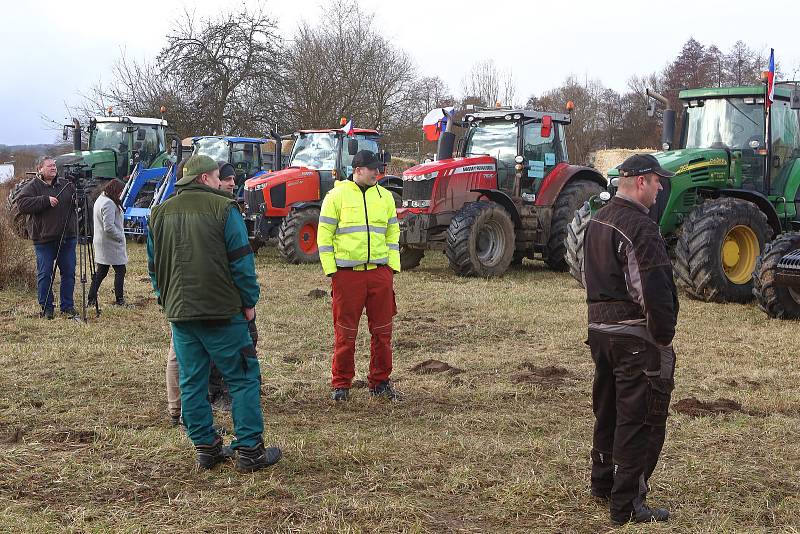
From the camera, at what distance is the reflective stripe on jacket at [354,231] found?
5.99m

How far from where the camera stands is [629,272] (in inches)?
149

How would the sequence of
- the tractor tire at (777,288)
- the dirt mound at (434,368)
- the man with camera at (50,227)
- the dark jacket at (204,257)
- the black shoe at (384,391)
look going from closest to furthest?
the dark jacket at (204,257), the black shoe at (384,391), the dirt mound at (434,368), the tractor tire at (777,288), the man with camera at (50,227)

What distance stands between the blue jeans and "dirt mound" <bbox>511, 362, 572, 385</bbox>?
514 cm

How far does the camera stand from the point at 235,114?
2816cm

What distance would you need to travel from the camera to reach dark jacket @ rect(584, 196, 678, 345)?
370 centimetres

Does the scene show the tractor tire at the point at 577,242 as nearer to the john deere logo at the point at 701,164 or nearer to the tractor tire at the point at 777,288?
the john deere logo at the point at 701,164

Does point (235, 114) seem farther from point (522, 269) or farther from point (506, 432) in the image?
point (506, 432)

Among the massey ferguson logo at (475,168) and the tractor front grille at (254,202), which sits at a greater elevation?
the massey ferguson logo at (475,168)

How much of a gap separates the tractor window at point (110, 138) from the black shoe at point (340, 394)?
48.1ft

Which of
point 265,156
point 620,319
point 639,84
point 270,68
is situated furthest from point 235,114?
point 620,319

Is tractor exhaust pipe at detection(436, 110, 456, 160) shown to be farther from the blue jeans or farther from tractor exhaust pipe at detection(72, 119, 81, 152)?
tractor exhaust pipe at detection(72, 119, 81, 152)

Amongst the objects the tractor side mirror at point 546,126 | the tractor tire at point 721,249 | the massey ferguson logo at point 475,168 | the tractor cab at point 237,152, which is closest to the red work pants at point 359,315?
the tractor tire at point 721,249

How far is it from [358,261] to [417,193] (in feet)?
21.8

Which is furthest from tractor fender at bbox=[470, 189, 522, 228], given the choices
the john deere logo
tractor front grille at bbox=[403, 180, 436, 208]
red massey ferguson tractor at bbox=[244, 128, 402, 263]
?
the john deere logo
